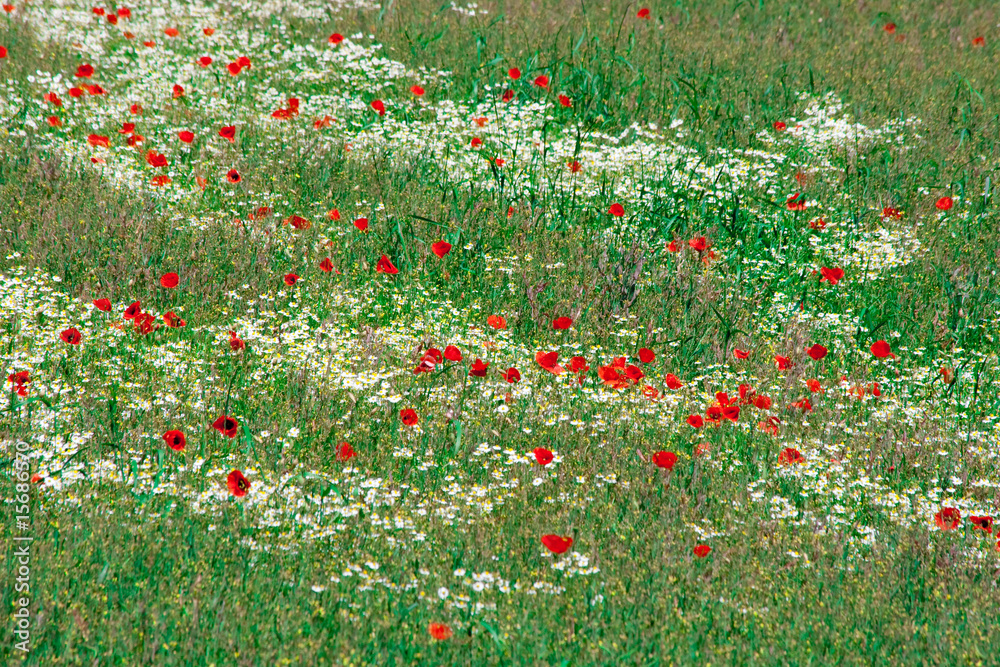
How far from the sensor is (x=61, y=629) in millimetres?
2918

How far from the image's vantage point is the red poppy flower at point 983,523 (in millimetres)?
3729

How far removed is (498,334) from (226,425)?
1.61 metres

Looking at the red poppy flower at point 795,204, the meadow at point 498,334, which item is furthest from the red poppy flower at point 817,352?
the red poppy flower at point 795,204

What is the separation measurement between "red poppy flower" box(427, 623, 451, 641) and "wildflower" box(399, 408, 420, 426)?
114 cm

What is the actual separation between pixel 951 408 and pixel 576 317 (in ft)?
6.38

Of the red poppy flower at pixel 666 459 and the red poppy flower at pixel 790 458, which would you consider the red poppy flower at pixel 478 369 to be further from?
the red poppy flower at pixel 790 458

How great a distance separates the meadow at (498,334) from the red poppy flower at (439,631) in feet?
0.04

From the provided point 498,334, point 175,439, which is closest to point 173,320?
point 175,439

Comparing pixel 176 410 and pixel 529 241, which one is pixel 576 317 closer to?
pixel 529 241

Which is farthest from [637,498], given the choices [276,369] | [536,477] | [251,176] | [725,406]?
[251,176]

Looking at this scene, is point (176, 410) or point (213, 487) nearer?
point (213, 487)

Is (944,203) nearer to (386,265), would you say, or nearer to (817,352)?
(817,352)

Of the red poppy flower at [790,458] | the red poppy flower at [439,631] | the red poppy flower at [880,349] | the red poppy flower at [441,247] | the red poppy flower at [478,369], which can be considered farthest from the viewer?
the red poppy flower at [441,247]

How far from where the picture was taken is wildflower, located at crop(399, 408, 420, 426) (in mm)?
3922
